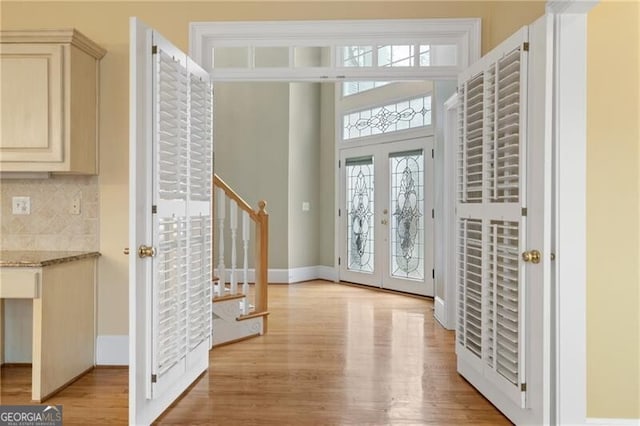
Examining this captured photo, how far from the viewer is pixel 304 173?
7.32 metres

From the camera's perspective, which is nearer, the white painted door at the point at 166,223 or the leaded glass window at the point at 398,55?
the white painted door at the point at 166,223

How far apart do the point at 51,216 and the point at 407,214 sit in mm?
4379

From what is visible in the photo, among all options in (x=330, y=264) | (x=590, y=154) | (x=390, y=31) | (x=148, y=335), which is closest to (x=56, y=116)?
(x=148, y=335)

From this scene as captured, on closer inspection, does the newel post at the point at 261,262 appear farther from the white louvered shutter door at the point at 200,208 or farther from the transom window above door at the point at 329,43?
the transom window above door at the point at 329,43

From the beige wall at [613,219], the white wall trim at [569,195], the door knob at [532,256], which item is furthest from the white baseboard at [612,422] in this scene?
the door knob at [532,256]

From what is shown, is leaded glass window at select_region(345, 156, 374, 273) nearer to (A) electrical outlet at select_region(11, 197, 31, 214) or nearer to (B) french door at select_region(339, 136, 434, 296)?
(B) french door at select_region(339, 136, 434, 296)

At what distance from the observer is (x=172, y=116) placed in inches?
104

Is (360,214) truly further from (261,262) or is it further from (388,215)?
(261,262)

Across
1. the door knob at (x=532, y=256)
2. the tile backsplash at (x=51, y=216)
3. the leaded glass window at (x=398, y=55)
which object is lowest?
the door knob at (x=532, y=256)

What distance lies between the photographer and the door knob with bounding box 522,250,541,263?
2.19 meters

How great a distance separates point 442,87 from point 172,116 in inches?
135

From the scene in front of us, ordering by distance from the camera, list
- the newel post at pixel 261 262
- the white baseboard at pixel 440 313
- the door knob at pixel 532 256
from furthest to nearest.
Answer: the white baseboard at pixel 440 313 → the newel post at pixel 261 262 → the door knob at pixel 532 256

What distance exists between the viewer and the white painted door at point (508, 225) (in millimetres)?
2193

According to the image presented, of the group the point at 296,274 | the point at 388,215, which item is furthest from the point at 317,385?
the point at 296,274
